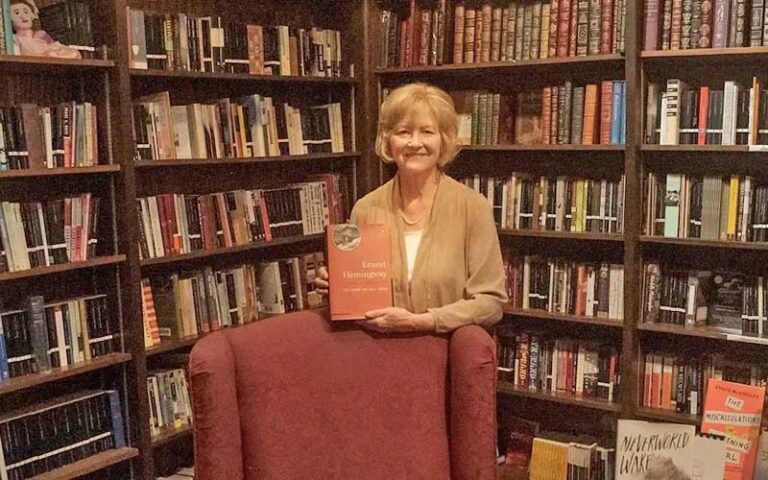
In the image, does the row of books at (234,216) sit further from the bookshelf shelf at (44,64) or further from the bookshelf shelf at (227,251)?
the bookshelf shelf at (44,64)

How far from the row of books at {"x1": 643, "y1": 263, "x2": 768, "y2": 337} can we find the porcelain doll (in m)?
2.18

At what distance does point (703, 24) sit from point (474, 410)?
1.69 metres

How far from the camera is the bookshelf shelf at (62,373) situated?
261 cm

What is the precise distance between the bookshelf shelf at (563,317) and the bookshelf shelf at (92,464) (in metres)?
1.52

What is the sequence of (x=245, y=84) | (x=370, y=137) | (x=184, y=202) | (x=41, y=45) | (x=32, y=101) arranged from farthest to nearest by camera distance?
(x=370, y=137) → (x=245, y=84) → (x=184, y=202) → (x=32, y=101) → (x=41, y=45)

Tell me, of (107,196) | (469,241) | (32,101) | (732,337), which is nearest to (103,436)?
(107,196)

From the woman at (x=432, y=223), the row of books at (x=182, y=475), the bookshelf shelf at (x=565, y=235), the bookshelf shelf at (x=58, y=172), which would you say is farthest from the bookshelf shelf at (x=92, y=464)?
the bookshelf shelf at (x=565, y=235)

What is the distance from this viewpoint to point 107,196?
2.88 meters

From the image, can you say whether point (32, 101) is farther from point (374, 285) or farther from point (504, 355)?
point (504, 355)

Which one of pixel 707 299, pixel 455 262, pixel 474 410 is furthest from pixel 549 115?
pixel 474 410

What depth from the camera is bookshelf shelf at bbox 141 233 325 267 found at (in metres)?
3.02

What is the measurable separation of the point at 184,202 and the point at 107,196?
1.11 feet

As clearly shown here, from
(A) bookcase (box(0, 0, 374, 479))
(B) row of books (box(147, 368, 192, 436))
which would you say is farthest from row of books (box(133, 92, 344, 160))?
(B) row of books (box(147, 368, 192, 436))

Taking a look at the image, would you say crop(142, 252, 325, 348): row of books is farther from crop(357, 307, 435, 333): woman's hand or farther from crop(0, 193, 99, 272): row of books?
crop(357, 307, 435, 333): woman's hand
